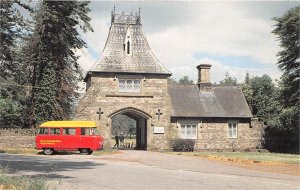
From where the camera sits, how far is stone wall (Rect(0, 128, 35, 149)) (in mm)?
32812

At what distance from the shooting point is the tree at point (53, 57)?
115 ft

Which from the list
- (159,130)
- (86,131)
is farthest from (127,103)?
(86,131)

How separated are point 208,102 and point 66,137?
49.0ft

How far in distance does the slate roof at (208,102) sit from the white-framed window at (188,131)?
41.0 inches

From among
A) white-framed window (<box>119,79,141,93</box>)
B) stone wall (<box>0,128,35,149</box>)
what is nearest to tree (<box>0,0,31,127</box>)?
stone wall (<box>0,128,35,149</box>)

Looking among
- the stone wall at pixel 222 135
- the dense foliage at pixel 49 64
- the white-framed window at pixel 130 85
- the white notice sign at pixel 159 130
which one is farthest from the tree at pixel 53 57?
the stone wall at pixel 222 135

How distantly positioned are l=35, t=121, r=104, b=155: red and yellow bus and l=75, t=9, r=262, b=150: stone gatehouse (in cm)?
531

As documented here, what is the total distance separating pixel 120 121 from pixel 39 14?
96.4 m

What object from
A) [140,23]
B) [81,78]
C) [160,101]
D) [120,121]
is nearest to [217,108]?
[160,101]

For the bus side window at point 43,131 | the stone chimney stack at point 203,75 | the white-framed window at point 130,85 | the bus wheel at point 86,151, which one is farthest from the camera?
the stone chimney stack at point 203,75

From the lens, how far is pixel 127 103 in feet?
116

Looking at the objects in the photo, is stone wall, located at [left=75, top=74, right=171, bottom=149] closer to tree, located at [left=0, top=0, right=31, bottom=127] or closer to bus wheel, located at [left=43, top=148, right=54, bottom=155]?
bus wheel, located at [left=43, top=148, right=54, bottom=155]

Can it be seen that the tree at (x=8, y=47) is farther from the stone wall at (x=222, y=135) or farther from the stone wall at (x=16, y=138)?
the stone wall at (x=222, y=135)

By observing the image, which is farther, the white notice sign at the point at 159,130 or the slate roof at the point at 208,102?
the slate roof at the point at 208,102
